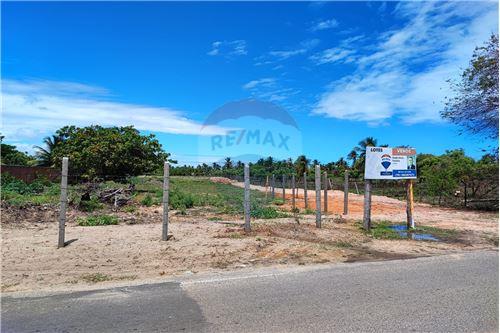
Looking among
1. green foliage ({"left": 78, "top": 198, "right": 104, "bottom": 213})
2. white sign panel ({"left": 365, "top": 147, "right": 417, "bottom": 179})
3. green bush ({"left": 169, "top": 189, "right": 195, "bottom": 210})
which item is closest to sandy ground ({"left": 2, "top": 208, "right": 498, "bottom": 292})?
white sign panel ({"left": 365, "top": 147, "right": 417, "bottom": 179})

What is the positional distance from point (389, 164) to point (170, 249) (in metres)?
6.78

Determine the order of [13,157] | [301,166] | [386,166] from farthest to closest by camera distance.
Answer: [301,166] < [13,157] < [386,166]

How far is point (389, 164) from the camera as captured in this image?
1160cm

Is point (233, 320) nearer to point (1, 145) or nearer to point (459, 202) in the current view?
point (459, 202)

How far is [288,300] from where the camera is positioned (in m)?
5.12

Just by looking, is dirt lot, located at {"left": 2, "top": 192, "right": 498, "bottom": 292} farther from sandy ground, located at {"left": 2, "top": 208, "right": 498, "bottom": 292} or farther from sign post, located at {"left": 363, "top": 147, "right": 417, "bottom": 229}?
sign post, located at {"left": 363, "top": 147, "right": 417, "bottom": 229}

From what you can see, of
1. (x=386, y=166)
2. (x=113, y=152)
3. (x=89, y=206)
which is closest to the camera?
(x=386, y=166)

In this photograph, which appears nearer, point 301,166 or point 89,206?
point 89,206

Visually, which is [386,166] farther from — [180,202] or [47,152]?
[47,152]

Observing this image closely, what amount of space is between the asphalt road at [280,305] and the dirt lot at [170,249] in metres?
0.90

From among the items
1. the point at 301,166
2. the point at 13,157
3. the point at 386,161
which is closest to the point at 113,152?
the point at 386,161

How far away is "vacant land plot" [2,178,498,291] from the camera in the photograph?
6578mm

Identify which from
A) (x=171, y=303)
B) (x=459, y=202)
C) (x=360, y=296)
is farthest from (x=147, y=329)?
(x=459, y=202)

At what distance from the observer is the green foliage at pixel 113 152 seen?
97.0 feet
